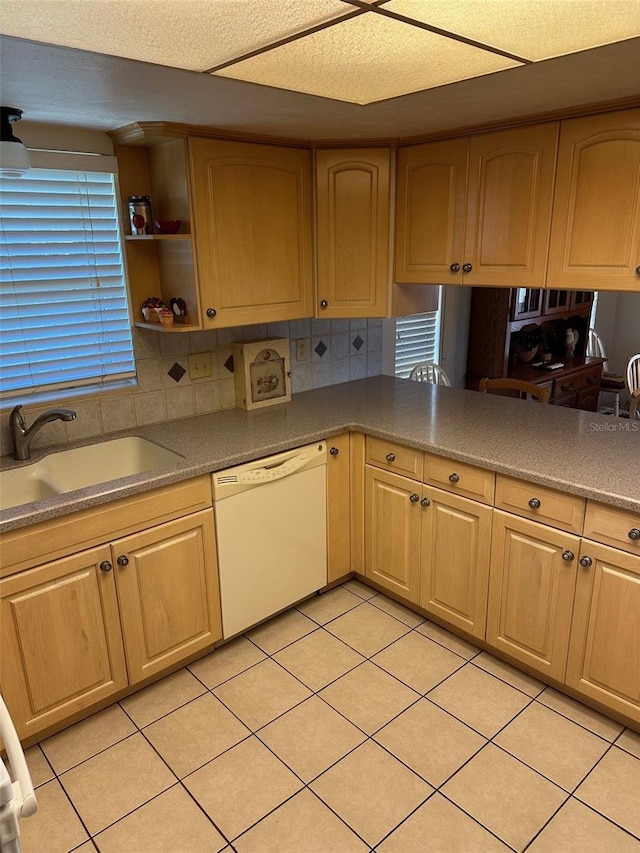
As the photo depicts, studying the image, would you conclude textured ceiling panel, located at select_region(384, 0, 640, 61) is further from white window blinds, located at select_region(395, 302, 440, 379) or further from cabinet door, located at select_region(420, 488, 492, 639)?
white window blinds, located at select_region(395, 302, 440, 379)

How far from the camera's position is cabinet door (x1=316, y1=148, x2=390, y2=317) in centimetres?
262

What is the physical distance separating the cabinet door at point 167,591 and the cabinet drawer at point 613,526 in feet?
4.44

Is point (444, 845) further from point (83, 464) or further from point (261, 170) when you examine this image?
point (261, 170)

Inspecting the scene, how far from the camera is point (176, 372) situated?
264cm

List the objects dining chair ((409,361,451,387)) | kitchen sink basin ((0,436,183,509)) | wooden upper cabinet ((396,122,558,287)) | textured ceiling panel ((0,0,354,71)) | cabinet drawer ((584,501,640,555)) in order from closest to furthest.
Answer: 1. textured ceiling panel ((0,0,354,71))
2. cabinet drawer ((584,501,640,555))
3. kitchen sink basin ((0,436,183,509))
4. wooden upper cabinet ((396,122,558,287))
5. dining chair ((409,361,451,387))

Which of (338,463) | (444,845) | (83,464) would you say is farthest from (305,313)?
(444,845)

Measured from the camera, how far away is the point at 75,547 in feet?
6.21

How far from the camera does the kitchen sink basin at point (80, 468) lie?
6.99 ft

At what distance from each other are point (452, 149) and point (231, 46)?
4.53 ft

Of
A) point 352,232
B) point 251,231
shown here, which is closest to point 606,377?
point 352,232

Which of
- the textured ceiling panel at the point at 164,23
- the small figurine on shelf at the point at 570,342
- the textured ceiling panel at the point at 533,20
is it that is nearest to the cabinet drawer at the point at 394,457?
the textured ceiling panel at the point at 533,20

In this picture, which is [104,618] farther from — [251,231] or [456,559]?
[251,231]

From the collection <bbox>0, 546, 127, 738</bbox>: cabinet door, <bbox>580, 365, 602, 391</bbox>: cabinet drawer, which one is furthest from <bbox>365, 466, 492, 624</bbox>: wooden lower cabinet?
<bbox>580, 365, 602, 391</bbox>: cabinet drawer

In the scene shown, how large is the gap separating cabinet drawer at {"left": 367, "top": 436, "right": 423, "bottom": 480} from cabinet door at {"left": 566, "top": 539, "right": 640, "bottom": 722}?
727mm
